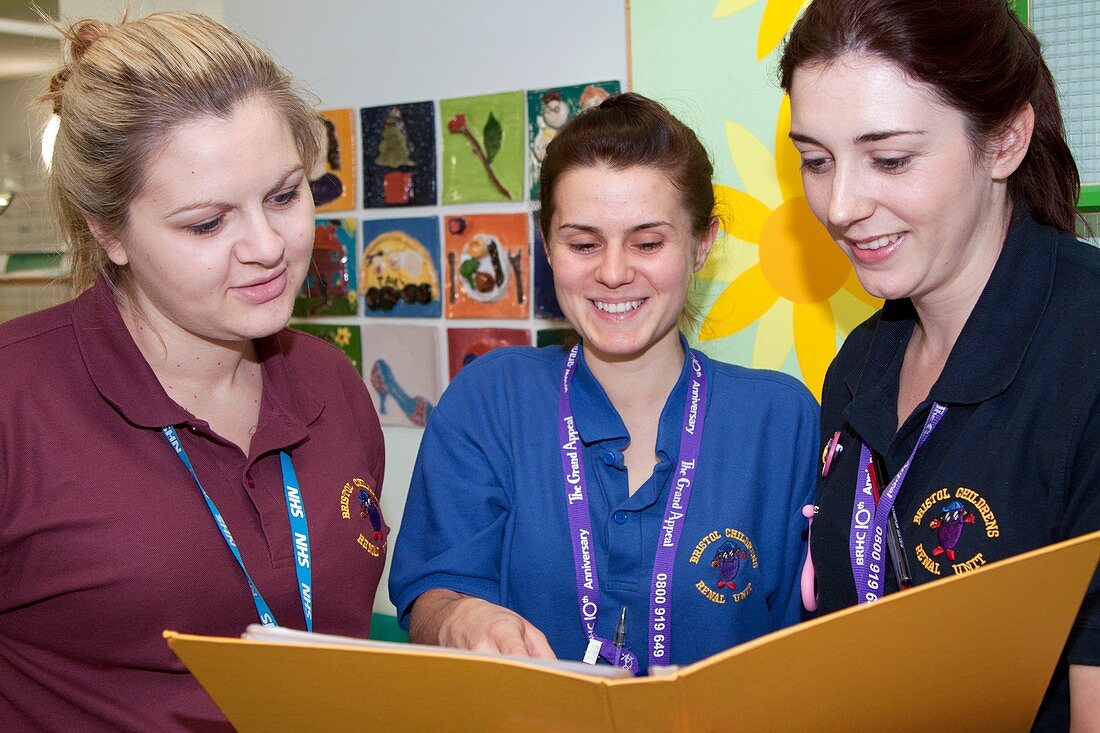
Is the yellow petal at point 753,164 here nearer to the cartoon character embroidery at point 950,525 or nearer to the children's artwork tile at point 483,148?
the children's artwork tile at point 483,148

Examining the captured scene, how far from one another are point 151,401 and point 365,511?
45 cm

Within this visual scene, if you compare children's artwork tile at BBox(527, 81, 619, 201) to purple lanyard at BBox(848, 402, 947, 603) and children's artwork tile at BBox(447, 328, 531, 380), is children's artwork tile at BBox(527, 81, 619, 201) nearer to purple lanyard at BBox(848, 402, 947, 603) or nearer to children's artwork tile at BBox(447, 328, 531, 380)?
children's artwork tile at BBox(447, 328, 531, 380)

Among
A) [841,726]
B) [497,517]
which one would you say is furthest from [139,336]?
[841,726]

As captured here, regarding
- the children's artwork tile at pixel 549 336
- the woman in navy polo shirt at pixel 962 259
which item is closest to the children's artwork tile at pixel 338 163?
the children's artwork tile at pixel 549 336

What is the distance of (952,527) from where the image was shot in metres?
1.42

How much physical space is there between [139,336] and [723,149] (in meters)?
1.53

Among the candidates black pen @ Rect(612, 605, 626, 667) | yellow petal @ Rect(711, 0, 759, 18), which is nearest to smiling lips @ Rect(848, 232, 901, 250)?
black pen @ Rect(612, 605, 626, 667)

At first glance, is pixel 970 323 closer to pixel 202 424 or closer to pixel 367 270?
pixel 202 424

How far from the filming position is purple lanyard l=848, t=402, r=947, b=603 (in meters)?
1.54

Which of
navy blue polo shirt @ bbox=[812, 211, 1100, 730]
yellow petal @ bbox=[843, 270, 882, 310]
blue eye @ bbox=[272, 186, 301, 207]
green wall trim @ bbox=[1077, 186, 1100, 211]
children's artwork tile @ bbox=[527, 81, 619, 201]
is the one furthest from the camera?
children's artwork tile @ bbox=[527, 81, 619, 201]

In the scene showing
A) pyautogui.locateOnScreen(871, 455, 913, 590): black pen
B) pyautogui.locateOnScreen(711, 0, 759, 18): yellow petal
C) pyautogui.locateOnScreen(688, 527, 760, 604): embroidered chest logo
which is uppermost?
pyautogui.locateOnScreen(711, 0, 759, 18): yellow petal

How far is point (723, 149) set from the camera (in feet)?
8.43

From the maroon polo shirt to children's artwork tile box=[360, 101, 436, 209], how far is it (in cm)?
154

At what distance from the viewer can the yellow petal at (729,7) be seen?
2.50 m
